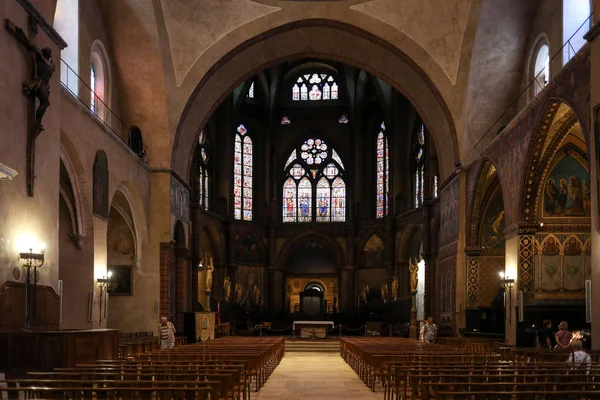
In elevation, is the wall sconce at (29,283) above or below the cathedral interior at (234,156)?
below

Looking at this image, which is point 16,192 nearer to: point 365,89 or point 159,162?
point 159,162

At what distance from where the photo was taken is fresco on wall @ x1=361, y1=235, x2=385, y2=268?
49.0 m

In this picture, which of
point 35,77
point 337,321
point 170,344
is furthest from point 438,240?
point 35,77

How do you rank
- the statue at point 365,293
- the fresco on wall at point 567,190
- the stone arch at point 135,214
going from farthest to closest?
the statue at point 365,293, the stone arch at point 135,214, the fresco on wall at point 567,190

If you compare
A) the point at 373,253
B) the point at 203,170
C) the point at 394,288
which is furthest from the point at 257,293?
the point at 203,170

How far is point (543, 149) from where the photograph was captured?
71.5ft

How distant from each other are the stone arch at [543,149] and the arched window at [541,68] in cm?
535

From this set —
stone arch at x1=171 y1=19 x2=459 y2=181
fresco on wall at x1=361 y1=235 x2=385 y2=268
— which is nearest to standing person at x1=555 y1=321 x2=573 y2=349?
stone arch at x1=171 y1=19 x2=459 y2=181

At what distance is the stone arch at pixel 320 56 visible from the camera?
3164cm

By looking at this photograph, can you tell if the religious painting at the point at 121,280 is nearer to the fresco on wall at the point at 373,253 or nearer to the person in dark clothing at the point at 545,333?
the person in dark clothing at the point at 545,333

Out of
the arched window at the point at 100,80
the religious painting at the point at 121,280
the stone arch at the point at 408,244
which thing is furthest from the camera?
the stone arch at the point at 408,244

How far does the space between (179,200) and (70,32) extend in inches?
433

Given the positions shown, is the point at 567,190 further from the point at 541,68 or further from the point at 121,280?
the point at 121,280

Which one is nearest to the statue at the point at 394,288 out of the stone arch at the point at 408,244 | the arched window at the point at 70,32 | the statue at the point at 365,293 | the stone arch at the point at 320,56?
the stone arch at the point at 408,244
